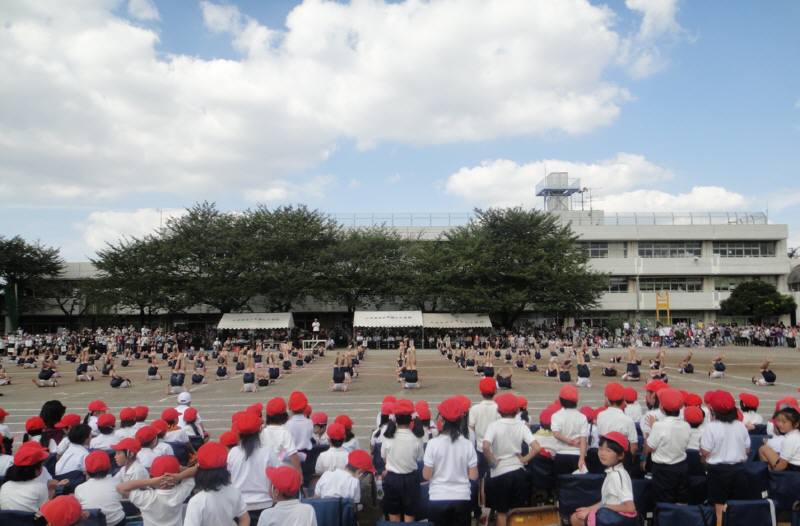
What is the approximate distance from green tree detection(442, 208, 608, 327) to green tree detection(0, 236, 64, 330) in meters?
40.2

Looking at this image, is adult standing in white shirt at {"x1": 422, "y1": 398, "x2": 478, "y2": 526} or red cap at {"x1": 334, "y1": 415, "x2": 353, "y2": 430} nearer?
adult standing in white shirt at {"x1": 422, "y1": 398, "x2": 478, "y2": 526}

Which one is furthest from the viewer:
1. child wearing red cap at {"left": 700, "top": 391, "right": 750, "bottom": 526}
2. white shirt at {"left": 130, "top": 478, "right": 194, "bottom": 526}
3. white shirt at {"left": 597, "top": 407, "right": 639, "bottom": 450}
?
white shirt at {"left": 597, "top": 407, "right": 639, "bottom": 450}

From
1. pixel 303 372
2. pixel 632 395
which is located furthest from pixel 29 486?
pixel 303 372

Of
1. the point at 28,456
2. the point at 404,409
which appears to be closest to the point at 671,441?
the point at 404,409

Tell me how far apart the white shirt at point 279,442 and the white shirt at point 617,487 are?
3211 millimetres

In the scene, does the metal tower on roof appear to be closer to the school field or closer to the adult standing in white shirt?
the school field

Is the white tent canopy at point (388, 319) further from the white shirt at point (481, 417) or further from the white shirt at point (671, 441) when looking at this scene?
the white shirt at point (671, 441)

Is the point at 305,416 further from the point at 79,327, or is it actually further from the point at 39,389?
the point at 79,327

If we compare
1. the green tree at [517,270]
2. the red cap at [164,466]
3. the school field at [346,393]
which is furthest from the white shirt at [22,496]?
the green tree at [517,270]

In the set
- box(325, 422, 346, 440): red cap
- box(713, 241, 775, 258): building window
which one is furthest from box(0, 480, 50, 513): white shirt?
box(713, 241, 775, 258): building window

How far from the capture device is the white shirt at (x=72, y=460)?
6387 mm

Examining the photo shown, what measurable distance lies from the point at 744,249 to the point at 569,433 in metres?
60.6

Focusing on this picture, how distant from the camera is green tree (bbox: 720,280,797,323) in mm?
48531

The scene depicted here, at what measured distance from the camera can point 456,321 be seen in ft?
150
